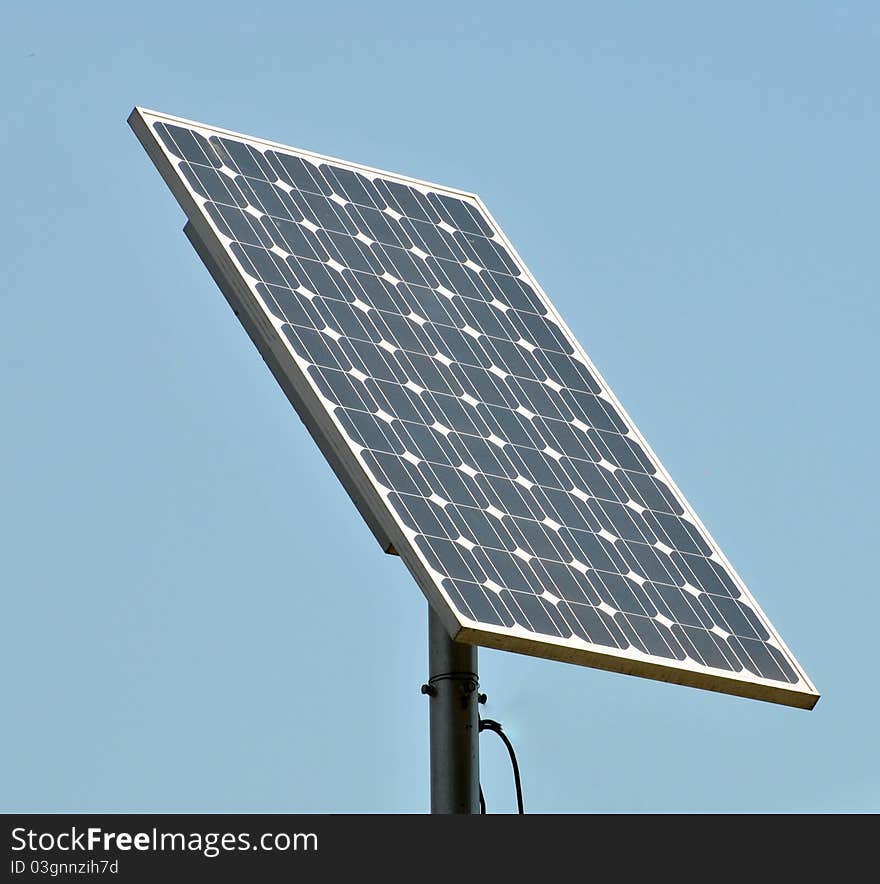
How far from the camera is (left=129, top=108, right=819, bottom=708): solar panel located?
1614 cm

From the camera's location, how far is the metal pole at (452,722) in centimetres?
1670

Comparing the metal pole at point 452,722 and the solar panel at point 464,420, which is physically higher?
the solar panel at point 464,420

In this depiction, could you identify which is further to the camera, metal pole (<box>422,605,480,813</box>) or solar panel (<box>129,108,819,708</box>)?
metal pole (<box>422,605,480,813</box>)

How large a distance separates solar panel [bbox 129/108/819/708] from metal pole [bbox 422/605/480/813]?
98cm

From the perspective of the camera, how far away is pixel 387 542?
16.3m

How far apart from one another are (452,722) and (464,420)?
88.9 inches

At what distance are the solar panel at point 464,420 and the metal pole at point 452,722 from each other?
98 centimetres

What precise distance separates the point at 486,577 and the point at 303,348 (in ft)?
7.86

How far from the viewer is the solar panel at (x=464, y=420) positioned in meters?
16.1

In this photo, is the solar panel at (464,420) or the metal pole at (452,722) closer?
the solar panel at (464,420)
